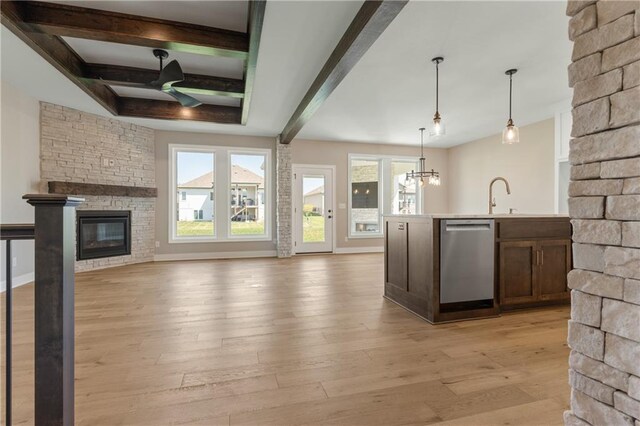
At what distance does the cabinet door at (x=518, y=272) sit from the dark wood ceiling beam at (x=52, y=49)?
4878mm

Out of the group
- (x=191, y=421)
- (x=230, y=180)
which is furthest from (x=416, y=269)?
(x=230, y=180)

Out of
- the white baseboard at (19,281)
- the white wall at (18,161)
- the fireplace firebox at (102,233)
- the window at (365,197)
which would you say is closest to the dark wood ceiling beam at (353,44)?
the window at (365,197)

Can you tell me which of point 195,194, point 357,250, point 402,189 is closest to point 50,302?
point 195,194

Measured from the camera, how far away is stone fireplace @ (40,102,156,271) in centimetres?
468

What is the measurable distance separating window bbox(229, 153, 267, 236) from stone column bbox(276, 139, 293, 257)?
0.47 m

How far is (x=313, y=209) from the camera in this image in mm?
7023

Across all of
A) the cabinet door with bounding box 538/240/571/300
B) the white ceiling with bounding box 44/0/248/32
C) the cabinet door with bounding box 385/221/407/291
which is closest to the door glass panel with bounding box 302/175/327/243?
the cabinet door with bounding box 385/221/407/291

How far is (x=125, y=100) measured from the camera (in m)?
5.04

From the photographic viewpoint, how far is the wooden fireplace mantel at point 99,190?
15.2 feet

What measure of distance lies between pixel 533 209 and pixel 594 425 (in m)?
5.61

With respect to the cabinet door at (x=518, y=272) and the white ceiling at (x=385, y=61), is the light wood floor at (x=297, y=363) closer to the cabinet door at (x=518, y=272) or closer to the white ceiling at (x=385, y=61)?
the cabinet door at (x=518, y=272)

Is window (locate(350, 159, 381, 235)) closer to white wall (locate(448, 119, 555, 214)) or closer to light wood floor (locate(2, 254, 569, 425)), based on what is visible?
white wall (locate(448, 119, 555, 214))

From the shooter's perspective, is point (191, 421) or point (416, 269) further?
point (416, 269)

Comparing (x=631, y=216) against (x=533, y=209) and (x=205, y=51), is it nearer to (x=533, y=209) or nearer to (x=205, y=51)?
(x=205, y=51)
